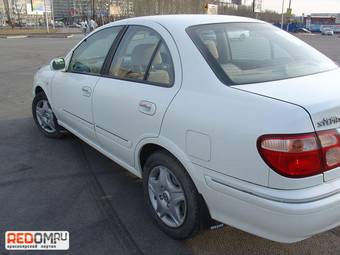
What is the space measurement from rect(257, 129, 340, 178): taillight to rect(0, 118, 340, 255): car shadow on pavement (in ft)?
3.27

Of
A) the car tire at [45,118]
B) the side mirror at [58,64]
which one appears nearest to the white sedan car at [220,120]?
the side mirror at [58,64]

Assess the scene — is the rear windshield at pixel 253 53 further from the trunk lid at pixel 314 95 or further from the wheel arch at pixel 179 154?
the wheel arch at pixel 179 154

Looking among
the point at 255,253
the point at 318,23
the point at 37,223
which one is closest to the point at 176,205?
the point at 255,253

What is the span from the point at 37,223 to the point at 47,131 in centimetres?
238

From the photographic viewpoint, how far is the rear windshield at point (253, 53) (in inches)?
103

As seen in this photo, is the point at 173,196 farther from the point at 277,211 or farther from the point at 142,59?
the point at 142,59

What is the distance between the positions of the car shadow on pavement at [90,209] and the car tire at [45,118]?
261 mm

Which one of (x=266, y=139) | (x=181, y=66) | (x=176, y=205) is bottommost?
(x=176, y=205)

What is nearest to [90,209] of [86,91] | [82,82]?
[86,91]

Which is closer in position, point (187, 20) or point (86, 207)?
point (187, 20)

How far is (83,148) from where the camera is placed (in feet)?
16.2

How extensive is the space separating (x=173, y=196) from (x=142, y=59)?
1.22 meters

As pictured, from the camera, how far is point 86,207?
3410 millimetres

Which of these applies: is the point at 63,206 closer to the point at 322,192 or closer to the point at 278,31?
the point at 322,192
